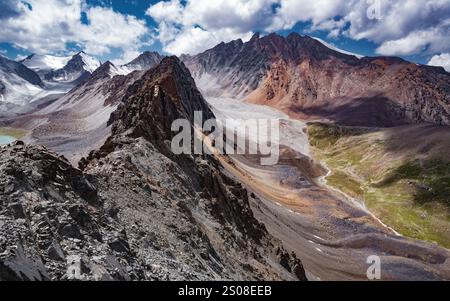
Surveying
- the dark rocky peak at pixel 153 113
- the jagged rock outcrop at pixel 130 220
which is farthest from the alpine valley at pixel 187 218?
the dark rocky peak at pixel 153 113

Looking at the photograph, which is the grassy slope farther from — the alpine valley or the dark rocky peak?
the dark rocky peak

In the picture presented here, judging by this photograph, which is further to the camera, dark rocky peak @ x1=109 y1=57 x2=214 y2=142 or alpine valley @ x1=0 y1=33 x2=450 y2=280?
dark rocky peak @ x1=109 y1=57 x2=214 y2=142

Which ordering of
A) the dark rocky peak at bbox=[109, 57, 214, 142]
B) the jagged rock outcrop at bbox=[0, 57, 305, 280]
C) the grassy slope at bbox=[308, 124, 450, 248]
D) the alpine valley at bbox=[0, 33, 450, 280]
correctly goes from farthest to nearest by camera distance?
the grassy slope at bbox=[308, 124, 450, 248], the dark rocky peak at bbox=[109, 57, 214, 142], the alpine valley at bbox=[0, 33, 450, 280], the jagged rock outcrop at bbox=[0, 57, 305, 280]

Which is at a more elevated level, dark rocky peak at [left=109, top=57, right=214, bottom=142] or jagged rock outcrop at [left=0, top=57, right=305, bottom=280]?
dark rocky peak at [left=109, top=57, right=214, bottom=142]

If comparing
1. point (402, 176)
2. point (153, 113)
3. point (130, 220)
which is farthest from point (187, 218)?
point (402, 176)

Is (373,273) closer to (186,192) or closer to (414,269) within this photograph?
(414,269)

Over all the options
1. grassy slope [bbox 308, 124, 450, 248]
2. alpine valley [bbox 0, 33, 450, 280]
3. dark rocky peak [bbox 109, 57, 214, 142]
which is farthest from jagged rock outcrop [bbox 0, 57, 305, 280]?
grassy slope [bbox 308, 124, 450, 248]

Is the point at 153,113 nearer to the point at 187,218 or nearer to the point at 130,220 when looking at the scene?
the point at 187,218

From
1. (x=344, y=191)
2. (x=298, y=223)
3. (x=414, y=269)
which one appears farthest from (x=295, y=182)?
(x=414, y=269)
